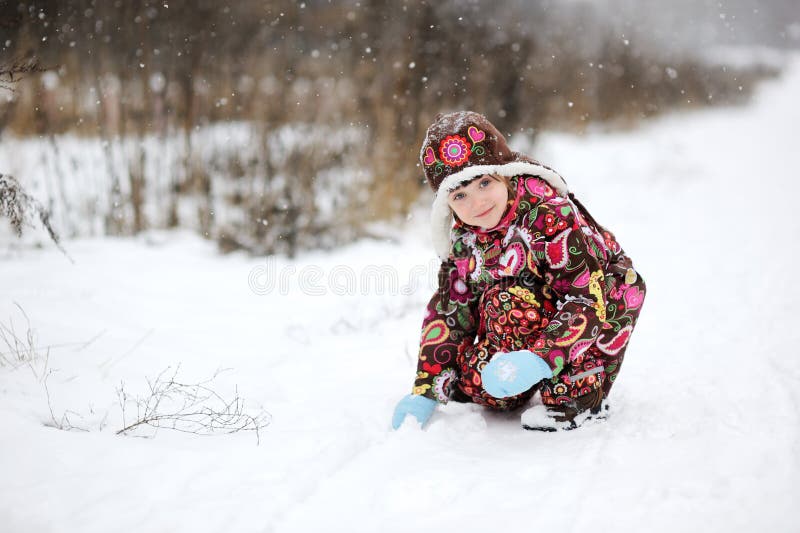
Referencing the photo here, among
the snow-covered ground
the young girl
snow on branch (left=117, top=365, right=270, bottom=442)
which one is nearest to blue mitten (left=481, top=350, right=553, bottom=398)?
the young girl

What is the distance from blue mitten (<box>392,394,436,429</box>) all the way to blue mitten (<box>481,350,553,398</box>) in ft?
0.94

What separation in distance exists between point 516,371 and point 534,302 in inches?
10.2

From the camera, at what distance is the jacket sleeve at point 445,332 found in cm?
197

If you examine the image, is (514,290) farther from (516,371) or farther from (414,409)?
(414,409)

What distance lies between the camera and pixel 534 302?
72.6 inches

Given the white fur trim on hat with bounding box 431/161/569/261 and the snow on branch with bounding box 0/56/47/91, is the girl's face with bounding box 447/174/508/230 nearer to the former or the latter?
the white fur trim on hat with bounding box 431/161/569/261

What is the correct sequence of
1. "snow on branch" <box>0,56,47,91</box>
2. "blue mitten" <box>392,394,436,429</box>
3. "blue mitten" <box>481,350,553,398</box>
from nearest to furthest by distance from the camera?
"blue mitten" <box>481,350,553,398</box>, "blue mitten" <box>392,394,436,429</box>, "snow on branch" <box>0,56,47,91</box>

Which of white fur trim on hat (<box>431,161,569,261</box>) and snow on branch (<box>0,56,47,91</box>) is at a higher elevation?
snow on branch (<box>0,56,47,91</box>)

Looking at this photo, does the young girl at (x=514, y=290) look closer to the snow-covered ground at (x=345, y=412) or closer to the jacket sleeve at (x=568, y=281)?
the jacket sleeve at (x=568, y=281)

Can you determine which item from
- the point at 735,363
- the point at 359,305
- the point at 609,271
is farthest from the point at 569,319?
the point at 359,305

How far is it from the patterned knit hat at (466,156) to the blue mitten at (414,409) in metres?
0.68

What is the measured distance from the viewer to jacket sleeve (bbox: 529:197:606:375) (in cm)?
170

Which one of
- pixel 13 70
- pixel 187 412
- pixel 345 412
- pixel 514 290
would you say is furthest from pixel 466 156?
pixel 13 70

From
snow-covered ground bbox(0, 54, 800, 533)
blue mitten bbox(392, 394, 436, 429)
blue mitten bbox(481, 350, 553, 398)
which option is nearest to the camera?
snow-covered ground bbox(0, 54, 800, 533)
